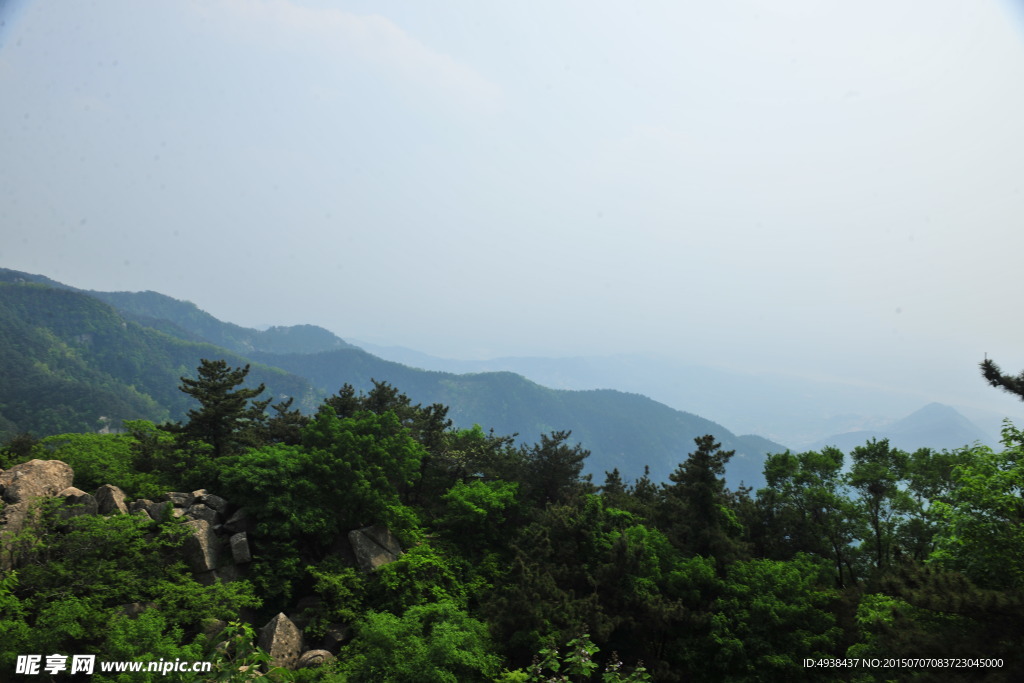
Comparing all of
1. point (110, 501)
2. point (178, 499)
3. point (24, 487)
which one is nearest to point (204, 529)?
point (178, 499)

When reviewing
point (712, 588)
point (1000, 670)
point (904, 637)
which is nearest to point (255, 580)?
point (712, 588)

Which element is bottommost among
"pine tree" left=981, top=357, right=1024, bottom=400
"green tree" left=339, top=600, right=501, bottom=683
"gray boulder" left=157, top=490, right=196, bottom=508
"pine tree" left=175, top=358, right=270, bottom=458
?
"green tree" left=339, top=600, right=501, bottom=683

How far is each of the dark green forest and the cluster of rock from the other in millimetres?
400

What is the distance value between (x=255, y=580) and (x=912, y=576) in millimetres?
19507

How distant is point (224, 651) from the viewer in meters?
12.0

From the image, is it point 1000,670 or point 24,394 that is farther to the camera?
point 24,394

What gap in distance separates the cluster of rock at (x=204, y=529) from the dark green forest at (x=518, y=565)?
1.31ft

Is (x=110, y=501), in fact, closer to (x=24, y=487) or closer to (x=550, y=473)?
(x=24, y=487)

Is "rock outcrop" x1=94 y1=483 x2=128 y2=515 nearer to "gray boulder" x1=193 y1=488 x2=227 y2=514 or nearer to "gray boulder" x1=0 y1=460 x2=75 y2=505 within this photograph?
"gray boulder" x1=0 y1=460 x2=75 y2=505

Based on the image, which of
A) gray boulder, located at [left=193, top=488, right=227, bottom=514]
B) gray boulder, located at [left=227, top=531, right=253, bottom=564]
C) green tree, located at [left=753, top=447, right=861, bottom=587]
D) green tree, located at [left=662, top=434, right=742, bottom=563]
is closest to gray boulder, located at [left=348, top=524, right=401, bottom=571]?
gray boulder, located at [left=227, top=531, right=253, bottom=564]

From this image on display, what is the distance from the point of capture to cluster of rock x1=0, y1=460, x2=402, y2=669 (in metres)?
14.5

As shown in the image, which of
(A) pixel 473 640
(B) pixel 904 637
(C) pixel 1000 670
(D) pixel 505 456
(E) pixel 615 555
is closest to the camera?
(C) pixel 1000 670

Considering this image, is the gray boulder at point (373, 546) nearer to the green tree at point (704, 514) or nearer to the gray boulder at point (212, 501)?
the gray boulder at point (212, 501)

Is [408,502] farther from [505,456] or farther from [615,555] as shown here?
[615,555]
